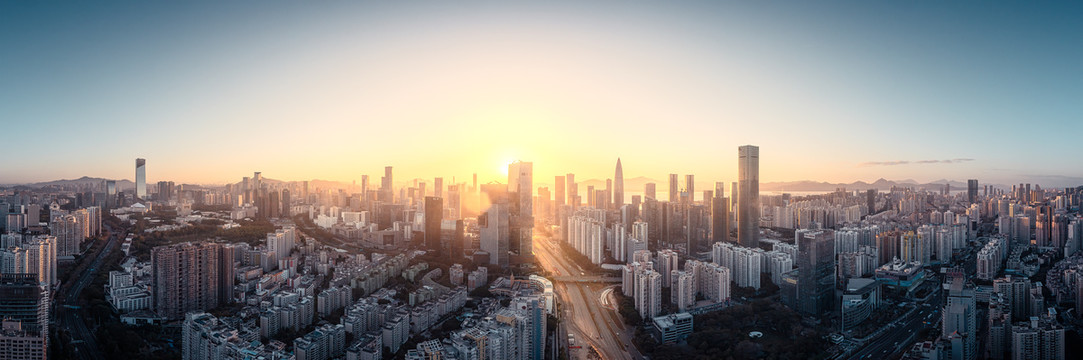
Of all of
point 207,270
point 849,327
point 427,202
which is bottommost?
point 849,327

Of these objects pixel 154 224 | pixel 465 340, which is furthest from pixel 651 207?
pixel 154 224

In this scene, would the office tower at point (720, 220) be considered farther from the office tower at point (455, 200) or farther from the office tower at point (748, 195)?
the office tower at point (455, 200)

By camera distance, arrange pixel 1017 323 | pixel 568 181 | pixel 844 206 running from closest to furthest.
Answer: pixel 1017 323 < pixel 844 206 < pixel 568 181

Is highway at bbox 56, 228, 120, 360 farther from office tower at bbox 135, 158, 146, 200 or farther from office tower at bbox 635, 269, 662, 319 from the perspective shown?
office tower at bbox 635, 269, 662, 319

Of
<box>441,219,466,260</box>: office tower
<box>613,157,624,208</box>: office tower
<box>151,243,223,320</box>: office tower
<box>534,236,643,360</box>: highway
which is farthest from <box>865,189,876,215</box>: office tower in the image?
<box>151,243,223,320</box>: office tower

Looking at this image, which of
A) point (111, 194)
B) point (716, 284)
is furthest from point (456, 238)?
point (111, 194)

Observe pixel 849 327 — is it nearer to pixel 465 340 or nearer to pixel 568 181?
pixel 465 340
